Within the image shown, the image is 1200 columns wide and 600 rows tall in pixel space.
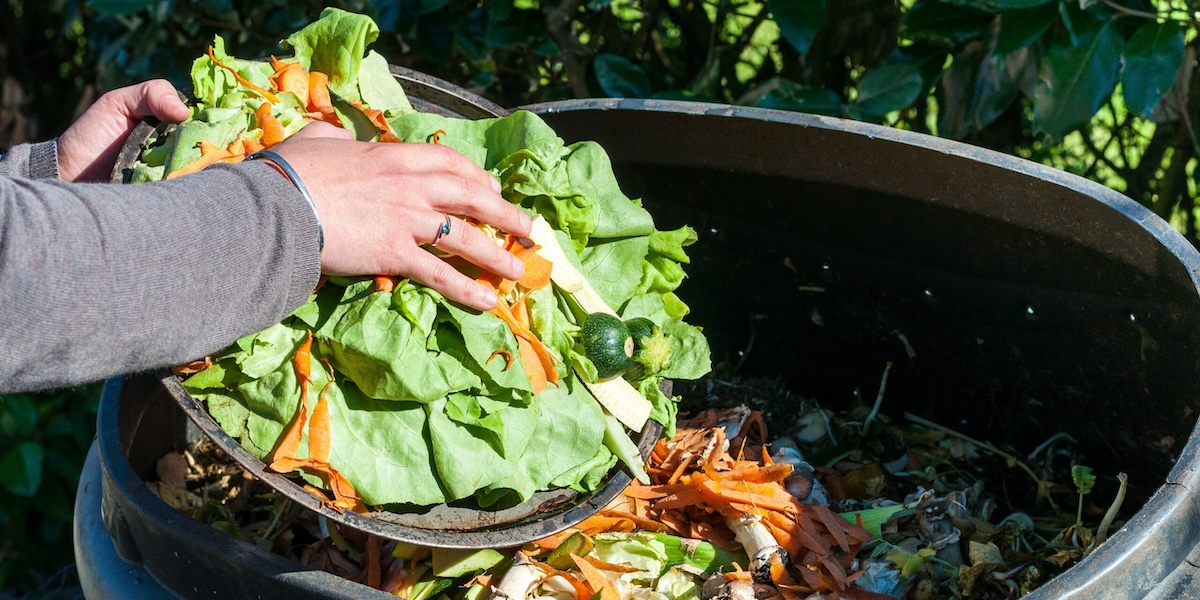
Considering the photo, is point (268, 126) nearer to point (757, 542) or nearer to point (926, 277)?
point (757, 542)

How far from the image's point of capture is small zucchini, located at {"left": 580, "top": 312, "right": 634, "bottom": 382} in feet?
6.37

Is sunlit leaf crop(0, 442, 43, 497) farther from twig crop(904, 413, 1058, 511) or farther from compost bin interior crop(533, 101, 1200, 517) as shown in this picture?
twig crop(904, 413, 1058, 511)

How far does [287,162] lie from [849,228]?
4.37 ft

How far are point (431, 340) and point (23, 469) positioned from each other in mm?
2724

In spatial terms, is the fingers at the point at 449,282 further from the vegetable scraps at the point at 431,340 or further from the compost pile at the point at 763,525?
the compost pile at the point at 763,525

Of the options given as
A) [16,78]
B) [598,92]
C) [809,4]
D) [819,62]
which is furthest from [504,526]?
[16,78]

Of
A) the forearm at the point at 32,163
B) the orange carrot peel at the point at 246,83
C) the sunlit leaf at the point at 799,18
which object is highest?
the sunlit leaf at the point at 799,18

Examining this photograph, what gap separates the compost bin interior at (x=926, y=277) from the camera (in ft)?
6.68

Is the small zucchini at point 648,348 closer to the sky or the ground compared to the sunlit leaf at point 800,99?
closer to the ground

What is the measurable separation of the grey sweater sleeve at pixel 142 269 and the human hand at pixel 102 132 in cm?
57

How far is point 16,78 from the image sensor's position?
490cm

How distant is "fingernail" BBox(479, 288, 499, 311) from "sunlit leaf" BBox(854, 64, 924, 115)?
4.85 feet

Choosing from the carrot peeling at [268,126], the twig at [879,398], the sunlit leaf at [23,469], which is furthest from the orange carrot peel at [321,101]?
the sunlit leaf at [23,469]

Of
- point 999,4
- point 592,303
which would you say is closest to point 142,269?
point 592,303
